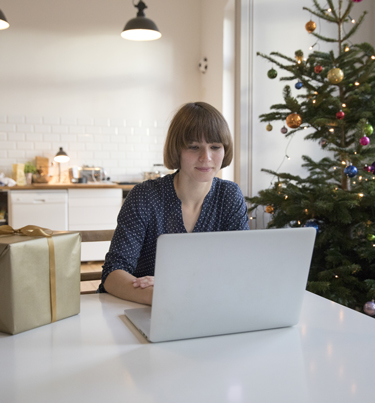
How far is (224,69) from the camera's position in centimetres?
470

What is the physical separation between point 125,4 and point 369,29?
274 centimetres

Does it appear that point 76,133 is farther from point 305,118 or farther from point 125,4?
point 305,118

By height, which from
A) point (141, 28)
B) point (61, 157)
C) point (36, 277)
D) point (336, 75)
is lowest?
point (36, 277)

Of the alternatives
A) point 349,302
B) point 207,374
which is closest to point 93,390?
point 207,374

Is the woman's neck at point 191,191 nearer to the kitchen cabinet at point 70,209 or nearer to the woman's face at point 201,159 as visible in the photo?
the woman's face at point 201,159

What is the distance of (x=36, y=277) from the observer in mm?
1010

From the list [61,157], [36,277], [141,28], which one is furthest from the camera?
[61,157]

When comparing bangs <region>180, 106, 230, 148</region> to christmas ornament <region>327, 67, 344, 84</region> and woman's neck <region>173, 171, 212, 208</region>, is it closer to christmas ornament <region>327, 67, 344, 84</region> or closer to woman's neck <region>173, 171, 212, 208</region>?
woman's neck <region>173, 171, 212, 208</region>

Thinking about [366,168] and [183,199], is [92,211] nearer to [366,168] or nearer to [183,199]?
[366,168]

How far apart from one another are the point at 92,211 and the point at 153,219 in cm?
330

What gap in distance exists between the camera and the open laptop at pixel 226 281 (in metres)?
0.88

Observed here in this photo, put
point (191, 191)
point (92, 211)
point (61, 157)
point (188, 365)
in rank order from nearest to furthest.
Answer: point (188, 365) < point (191, 191) < point (92, 211) < point (61, 157)

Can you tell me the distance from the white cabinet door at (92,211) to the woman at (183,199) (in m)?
3.15

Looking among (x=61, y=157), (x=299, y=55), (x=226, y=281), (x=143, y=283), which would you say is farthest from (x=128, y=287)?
(x=61, y=157)
